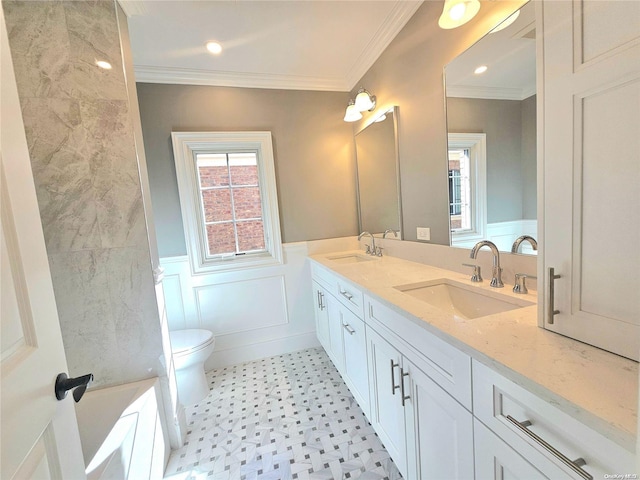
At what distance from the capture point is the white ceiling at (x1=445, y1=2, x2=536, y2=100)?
1.00 metres

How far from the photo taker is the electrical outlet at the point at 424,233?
170 cm

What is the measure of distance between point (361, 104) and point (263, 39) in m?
0.83

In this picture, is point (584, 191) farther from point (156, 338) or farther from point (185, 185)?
point (185, 185)

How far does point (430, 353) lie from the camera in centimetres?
89

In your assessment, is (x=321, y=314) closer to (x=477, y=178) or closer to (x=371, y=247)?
(x=371, y=247)

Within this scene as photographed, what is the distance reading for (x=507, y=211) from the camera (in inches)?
46.8

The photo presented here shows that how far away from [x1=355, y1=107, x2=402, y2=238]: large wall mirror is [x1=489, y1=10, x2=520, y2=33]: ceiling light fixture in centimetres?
77

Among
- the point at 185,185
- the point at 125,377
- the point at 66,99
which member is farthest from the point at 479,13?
the point at 125,377

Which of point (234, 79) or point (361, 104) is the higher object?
point (234, 79)

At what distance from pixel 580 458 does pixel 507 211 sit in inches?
37.4

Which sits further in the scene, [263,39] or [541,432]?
[263,39]

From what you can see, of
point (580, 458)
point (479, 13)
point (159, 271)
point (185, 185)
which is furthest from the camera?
point (185, 185)

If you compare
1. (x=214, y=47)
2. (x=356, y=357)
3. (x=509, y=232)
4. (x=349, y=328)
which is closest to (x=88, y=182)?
(x=214, y=47)

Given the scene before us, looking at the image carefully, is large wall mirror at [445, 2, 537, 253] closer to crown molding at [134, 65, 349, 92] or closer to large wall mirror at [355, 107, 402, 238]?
large wall mirror at [355, 107, 402, 238]
